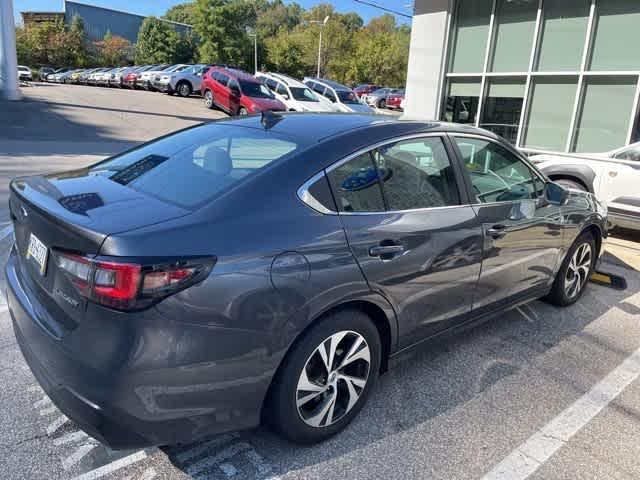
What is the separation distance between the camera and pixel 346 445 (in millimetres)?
2551

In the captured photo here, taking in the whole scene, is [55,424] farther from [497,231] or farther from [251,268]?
[497,231]

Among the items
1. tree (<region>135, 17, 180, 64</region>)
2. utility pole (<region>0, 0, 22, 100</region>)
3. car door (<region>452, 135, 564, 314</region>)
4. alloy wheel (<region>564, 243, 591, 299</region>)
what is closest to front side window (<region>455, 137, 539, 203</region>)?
car door (<region>452, 135, 564, 314</region>)

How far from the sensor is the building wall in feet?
240

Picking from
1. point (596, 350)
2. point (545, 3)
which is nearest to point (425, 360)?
point (596, 350)

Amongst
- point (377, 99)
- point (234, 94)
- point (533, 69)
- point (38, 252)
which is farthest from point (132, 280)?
point (377, 99)

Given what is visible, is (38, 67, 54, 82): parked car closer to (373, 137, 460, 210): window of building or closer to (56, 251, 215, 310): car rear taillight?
(373, 137, 460, 210): window of building

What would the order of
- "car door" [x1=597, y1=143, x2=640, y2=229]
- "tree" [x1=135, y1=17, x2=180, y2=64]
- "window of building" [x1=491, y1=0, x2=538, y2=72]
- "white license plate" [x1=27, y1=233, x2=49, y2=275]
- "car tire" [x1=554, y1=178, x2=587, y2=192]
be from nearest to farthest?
"white license plate" [x1=27, y1=233, x2=49, y2=275], "car door" [x1=597, y1=143, x2=640, y2=229], "car tire" [x1=554, y1=178, x2=587, y2=192], "window of building" [x1=491, y1=0, x2=538, y2=72], "tree" [x1=135, y1=17, x2=180, y2=64]

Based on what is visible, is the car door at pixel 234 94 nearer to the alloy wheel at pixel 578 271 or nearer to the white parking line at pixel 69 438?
the alloy wheel at pixel 578 271

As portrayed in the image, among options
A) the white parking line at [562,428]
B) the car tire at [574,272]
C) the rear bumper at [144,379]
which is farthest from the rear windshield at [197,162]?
the car tire at [574,272]

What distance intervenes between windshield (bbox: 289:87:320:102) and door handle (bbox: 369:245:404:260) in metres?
16.6

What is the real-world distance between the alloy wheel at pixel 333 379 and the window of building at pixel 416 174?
2.51ft

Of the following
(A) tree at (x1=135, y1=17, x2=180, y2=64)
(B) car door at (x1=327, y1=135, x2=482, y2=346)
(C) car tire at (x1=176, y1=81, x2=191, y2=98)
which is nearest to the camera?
(B) car door at (x1=327, y1=135, x2=482, y2=346)

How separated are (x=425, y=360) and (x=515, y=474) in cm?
108

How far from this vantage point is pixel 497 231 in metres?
3.21
